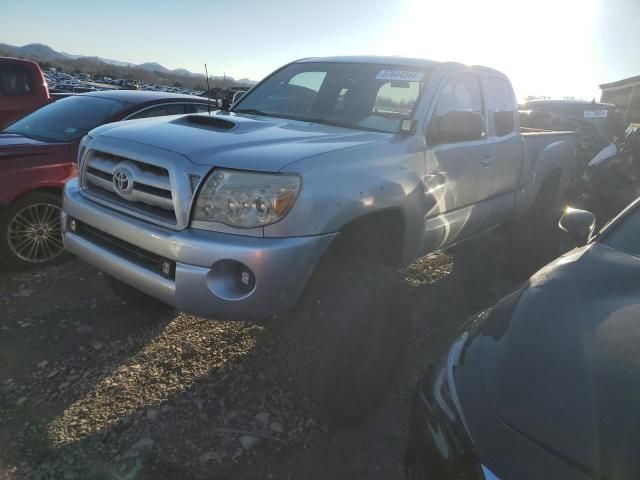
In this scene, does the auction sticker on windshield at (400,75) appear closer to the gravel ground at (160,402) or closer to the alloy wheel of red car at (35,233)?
the gravel ground at (160,402)

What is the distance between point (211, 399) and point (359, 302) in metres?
1.08

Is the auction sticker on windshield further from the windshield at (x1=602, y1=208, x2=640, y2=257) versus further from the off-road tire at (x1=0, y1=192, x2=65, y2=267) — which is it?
the off-road tire at (x1=0, y1=192, x2=65, y2=267)

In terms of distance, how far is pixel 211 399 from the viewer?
9.17 feet

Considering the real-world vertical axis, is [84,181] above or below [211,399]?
above

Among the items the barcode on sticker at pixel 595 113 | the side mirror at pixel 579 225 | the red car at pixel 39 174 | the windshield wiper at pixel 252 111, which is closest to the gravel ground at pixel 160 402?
the red car at pixel 39 174

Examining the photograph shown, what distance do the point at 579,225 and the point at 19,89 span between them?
274 inches

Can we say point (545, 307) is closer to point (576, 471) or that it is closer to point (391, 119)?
point (576, 471)

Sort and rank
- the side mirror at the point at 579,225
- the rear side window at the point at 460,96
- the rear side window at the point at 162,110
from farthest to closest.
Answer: the rear side window at the point at 162,110 < the rear side window at the point at 460,96 < the side mirror at the point at 579,225

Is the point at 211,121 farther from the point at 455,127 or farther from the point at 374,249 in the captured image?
the point at 455,127

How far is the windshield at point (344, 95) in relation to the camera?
10.6 ft

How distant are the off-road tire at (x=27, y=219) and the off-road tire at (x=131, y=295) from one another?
1.24 meters

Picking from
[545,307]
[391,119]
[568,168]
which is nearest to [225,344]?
[391,119]

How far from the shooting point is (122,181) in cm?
252

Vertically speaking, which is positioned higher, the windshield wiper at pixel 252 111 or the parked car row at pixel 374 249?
the windshield wiper at pixel 252 111
